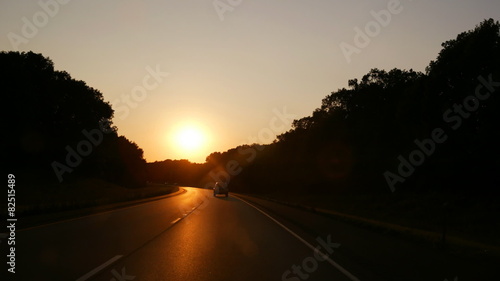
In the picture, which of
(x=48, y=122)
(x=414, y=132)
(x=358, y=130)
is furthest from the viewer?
(x=358, y=130)

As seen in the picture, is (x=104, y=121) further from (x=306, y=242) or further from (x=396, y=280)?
(x=396, y=280)

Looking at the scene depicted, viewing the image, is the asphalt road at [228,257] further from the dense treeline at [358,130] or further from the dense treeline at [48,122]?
the dense treeline at [48,122]

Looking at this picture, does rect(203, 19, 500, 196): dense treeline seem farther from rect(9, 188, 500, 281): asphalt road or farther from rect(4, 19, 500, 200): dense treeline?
rect(9, 188, 500, 281): asphalt road

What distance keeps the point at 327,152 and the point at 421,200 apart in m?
42.1

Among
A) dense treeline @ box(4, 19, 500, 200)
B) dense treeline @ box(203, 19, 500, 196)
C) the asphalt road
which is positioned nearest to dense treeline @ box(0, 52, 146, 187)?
dense treeline @ box(4, 19, 500, 200)

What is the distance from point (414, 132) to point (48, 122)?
164ft

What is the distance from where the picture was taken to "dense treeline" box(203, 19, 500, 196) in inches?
1606

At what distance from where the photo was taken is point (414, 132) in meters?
60.8

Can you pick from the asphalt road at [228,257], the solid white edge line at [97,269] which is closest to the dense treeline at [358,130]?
the asphalt road at [228,257]

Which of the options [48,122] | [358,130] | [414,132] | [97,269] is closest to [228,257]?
[97,269]

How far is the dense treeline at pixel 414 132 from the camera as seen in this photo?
134ft

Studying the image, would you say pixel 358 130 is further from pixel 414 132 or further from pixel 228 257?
pixel 228 257

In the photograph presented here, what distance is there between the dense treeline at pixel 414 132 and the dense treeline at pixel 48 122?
117ft

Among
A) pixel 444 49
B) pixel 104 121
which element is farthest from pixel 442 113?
→ pixel 104 121
